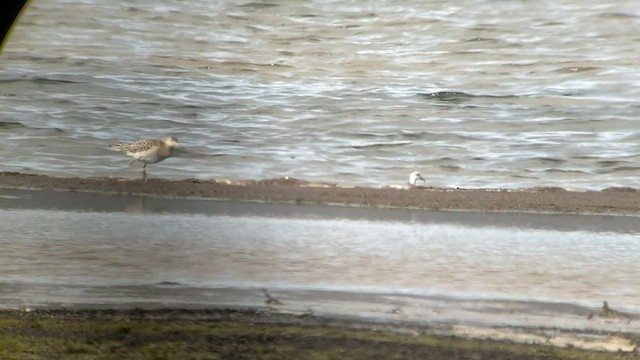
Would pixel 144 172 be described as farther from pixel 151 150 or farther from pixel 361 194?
pixel 361 194

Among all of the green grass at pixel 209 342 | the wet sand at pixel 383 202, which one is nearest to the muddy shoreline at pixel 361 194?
the wet sand at pixel 383 202

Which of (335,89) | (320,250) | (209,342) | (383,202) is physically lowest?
(209,342)

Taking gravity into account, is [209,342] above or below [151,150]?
below

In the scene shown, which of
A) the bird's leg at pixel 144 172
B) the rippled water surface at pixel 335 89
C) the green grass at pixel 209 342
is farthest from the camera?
the bird's leg at pixel 144 172

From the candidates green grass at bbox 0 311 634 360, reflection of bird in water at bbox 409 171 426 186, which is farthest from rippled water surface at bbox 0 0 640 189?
green grass at bbox 0 311 634 360

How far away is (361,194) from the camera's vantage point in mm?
1893

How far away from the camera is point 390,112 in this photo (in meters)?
1.87

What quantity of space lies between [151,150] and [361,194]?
46 centimetres

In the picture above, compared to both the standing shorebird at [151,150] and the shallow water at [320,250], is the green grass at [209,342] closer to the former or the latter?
the shallow water at [320,250]

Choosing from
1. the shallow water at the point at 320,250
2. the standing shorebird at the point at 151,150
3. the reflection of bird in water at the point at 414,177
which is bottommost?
the shallow water at the point at 320,250

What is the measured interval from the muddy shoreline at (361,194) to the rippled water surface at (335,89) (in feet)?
0.08

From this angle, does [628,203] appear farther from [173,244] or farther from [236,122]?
[173,244]

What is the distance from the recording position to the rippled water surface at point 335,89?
1.82 meters

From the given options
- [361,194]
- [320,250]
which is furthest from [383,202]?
[320,250]
